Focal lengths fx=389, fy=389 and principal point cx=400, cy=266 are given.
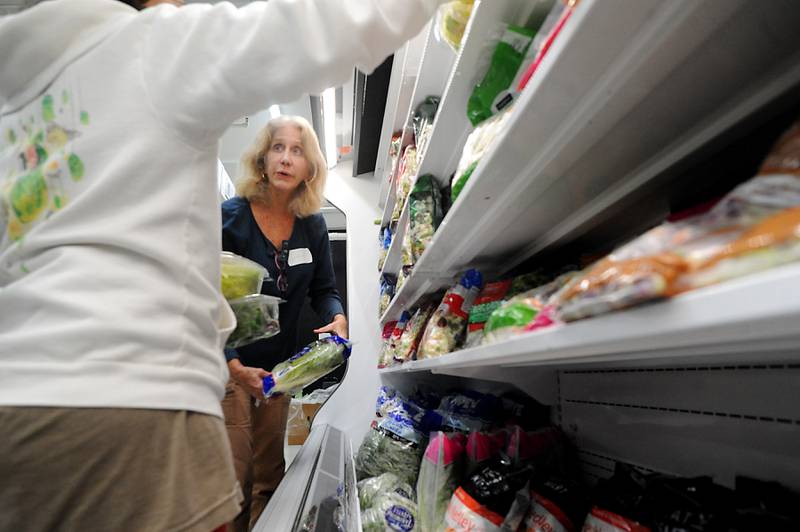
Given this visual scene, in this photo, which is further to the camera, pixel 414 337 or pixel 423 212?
pixel 414 337

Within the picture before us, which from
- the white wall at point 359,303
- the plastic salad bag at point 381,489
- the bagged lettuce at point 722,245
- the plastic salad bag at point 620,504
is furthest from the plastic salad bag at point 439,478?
the white wall at point 359,303

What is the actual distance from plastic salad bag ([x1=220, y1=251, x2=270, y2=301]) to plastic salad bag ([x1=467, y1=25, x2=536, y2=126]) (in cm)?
81

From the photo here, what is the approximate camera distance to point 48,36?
0.70m

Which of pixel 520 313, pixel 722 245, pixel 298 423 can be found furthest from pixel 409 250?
pixel 298 423

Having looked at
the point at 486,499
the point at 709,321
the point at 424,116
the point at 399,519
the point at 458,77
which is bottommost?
the point at 399,519

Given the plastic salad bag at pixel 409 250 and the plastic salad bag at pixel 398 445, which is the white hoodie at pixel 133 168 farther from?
the plastic salad bag at pixel 398 445

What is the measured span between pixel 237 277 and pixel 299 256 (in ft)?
2.84

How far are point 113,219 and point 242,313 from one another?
20.1 inches

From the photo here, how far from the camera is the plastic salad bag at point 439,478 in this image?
1343 millimetres

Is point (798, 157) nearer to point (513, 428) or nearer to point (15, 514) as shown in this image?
point (15, 514)

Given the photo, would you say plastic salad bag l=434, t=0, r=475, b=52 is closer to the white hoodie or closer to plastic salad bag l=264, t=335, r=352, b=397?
the white hoodie

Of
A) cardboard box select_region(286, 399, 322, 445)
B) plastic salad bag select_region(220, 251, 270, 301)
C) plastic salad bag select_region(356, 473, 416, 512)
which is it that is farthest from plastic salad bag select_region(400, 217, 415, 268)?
cardboard box select_region(286, 399, 322, 445)

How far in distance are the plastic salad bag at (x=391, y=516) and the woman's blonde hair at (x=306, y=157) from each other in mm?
1394

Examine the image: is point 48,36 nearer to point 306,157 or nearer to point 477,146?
point 477,146
